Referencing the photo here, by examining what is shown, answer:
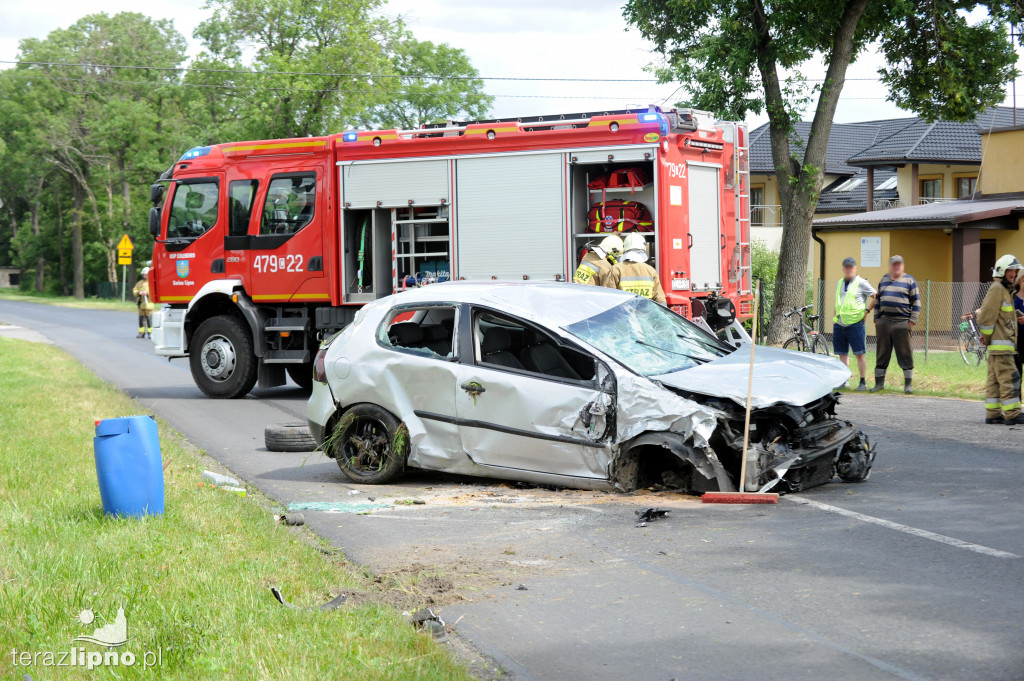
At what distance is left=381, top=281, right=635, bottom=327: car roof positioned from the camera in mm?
8406

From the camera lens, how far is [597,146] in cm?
1344

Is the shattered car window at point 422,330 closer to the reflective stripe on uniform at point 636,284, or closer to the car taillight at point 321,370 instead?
the car taillight at point 321,370

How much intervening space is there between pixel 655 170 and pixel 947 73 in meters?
12.9

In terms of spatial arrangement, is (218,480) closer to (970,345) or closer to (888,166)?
(970,345)

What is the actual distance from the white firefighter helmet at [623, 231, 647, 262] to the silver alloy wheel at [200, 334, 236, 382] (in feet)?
20.2

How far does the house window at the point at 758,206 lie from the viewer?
48.5 m

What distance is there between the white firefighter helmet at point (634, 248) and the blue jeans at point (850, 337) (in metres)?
4.11

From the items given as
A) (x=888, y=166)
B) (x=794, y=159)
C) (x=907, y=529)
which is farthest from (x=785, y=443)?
(x=888, y=166)

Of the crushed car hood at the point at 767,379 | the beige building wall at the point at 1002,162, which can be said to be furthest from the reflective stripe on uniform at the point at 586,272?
the beige building wall at the point at 1002,162

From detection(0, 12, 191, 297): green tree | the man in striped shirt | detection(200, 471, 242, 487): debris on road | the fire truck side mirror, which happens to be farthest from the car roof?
detection(0, 12, 191, 297): green tree

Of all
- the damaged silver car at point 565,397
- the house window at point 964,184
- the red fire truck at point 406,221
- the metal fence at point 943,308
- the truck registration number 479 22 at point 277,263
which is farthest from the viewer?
the house window at point 964,184

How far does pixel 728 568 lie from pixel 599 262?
6792 mm

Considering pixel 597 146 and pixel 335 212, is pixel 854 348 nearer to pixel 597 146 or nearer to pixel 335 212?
pixel 597 146

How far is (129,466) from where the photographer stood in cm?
718
